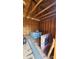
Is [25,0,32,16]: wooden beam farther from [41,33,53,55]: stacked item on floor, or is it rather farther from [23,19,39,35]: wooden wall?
[41,33,53,55]: stacked item on floor

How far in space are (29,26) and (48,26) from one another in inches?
5.1

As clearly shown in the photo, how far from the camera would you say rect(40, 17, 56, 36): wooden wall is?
76 centimetres

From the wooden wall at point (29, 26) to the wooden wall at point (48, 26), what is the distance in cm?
4

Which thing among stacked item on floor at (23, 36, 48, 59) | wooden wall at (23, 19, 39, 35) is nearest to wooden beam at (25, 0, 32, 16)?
wooden wall at (23, 19, 39, 35)

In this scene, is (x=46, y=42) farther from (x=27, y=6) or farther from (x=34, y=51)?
(x=27, y=6)

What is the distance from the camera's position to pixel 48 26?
77 centimetres

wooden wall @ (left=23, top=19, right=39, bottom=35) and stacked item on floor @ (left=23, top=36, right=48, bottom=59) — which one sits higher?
wooden wall @ (left=23, top=19, right=39, bottom=35)

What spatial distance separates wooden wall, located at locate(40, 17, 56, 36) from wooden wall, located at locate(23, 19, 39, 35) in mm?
38

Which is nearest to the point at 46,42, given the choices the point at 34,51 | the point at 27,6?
the point at 34,51
